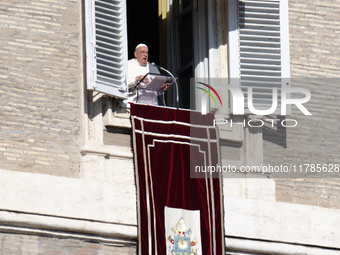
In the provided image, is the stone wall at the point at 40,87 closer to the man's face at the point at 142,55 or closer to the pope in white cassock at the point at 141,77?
the pope in white cassock at the point at 141,77

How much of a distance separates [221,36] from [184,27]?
104cm

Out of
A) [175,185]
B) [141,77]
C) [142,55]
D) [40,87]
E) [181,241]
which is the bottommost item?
[181,241]

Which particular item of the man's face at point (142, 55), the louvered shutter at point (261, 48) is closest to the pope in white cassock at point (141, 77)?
the man's face at point (142, 55)

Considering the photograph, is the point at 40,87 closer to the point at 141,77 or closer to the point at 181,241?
the point at 141,77

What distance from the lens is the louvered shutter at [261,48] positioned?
2164cm

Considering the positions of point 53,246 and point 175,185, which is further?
point 175,185

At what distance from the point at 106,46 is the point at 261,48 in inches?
69.7

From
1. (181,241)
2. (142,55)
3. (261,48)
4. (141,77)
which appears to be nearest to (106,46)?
(141,77)

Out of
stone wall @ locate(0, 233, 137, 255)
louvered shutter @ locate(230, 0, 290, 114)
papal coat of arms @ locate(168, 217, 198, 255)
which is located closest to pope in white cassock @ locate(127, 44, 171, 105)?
louvered shutter @ locate(230, 0, 290, 114)

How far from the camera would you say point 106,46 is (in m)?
20.9

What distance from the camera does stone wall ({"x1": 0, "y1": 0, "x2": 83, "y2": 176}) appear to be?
2019 centimetres

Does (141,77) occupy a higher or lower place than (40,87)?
higher

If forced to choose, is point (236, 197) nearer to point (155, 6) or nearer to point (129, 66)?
point (129, 66)

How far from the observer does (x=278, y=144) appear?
21.7 metres
